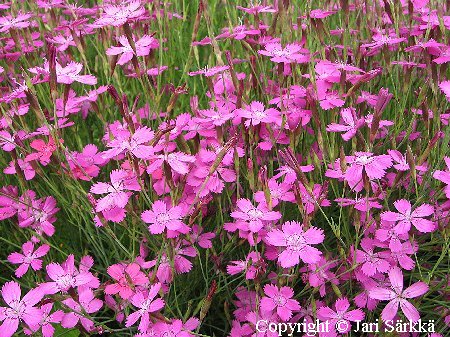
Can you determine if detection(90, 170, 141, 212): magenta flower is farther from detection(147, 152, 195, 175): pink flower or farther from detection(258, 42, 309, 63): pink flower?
detection(258, 42, 309, 63): pink flower

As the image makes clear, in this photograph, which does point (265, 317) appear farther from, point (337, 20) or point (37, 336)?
point (337, 20)

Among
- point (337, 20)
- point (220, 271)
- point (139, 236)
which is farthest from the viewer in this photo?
point (337, 20)

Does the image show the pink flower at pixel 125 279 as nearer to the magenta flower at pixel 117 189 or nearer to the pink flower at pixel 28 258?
the magenta flower at pixel 117 189

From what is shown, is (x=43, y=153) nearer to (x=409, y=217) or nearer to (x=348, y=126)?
(x=348, y=126)

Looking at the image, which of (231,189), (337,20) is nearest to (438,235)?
(231,189)

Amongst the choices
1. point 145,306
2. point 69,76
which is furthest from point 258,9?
point 145,306

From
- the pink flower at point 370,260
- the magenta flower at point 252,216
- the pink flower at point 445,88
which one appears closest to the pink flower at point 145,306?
the magenta flower at point 252,216
